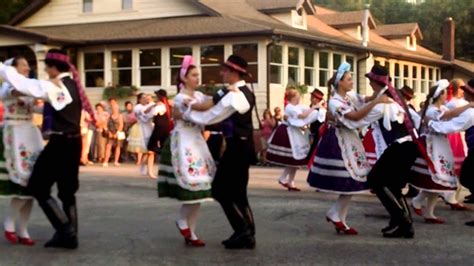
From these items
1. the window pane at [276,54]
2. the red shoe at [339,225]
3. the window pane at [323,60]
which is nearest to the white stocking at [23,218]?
the red shoe at [339,225]

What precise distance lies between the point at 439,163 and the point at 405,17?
228ft

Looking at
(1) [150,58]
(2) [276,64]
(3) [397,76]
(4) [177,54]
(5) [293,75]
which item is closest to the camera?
(2) [276,64]

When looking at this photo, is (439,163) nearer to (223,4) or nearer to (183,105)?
(183,105)

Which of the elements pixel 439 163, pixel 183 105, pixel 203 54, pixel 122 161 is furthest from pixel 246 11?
pixel 183 105

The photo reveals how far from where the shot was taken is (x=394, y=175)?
27.4 ft

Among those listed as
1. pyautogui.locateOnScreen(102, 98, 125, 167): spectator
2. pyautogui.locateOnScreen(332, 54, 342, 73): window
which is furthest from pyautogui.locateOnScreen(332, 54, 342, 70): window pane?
pyautogui.locateOnScreen(102, 98, 125, 167): spectator

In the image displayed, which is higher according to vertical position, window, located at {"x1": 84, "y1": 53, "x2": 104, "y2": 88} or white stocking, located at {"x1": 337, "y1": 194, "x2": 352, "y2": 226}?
white stocking, located at {"x1": 337, "y1": 194, "x2": 352, "y2": 226}

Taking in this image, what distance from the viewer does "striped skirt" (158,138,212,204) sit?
24.8ft

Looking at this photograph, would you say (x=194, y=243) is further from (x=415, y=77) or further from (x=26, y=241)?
(x=415, y=77)

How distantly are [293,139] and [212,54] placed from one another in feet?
47.0

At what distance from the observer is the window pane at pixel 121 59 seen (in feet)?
96.4

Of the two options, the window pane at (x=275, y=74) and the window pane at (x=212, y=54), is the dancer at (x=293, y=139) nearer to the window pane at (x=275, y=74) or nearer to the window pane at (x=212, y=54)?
the window pane at (x=275, y=74)

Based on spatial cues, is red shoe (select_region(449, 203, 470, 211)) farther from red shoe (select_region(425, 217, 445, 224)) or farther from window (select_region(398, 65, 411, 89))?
window (select_region(398, 65, 411, 89))

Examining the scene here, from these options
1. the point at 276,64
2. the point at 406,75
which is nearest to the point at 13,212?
the point at 276,64
